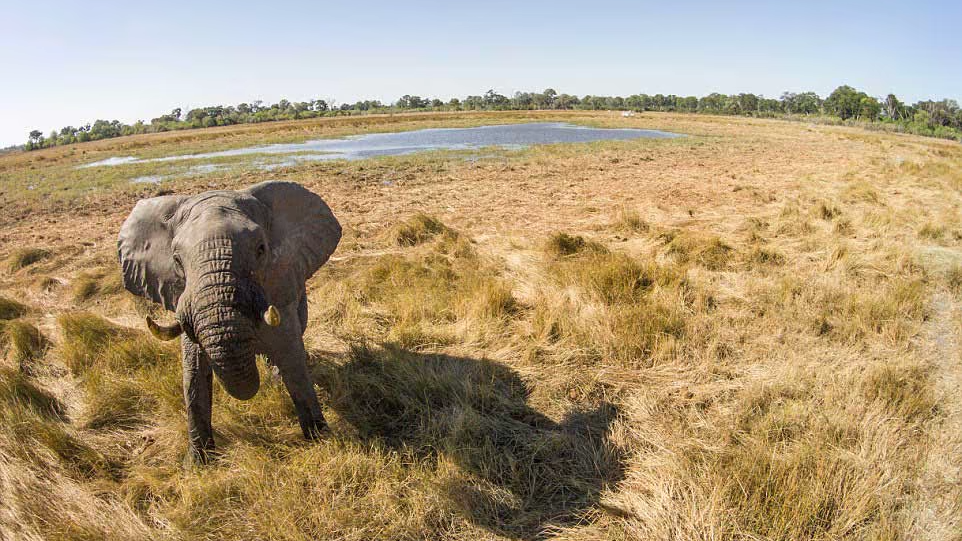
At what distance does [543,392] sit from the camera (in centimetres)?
362

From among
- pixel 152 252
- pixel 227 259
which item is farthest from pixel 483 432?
pixel 152 252

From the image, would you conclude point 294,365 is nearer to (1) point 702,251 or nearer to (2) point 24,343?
(2) point 24,343

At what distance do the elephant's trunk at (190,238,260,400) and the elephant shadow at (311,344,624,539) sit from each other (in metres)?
1.21

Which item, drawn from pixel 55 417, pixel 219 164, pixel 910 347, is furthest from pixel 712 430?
pixel 219 164

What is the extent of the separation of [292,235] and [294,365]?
884 mm

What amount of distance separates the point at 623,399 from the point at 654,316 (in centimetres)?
119

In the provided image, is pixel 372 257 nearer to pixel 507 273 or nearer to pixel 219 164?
pixel 507 273

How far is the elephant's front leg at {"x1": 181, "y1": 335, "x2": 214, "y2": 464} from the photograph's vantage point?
8.88 feet

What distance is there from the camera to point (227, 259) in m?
2.19

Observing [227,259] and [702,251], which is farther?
[702,251]

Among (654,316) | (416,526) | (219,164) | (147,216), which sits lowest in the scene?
(416,526)

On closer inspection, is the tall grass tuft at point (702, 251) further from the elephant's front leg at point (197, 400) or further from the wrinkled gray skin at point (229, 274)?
the elephant's front leg at point (197, 400)

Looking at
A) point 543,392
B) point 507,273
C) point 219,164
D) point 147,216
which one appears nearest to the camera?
point 147,216

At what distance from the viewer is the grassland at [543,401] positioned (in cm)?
240
